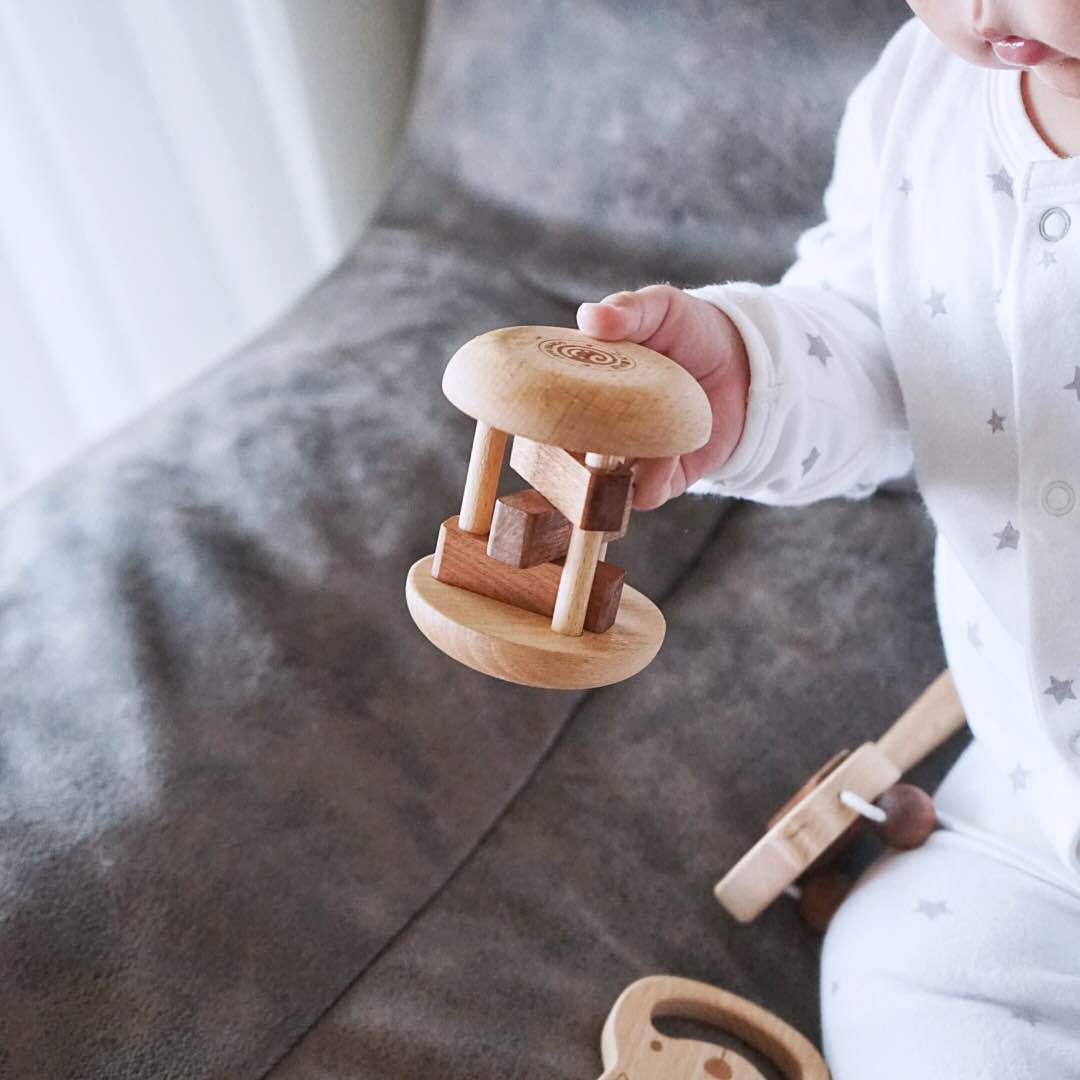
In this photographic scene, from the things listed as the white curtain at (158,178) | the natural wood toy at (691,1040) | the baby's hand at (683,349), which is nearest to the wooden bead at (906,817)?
the natural wood toy at (691,1040)

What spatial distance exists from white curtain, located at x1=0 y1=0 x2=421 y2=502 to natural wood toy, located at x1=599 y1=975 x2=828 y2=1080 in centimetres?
62

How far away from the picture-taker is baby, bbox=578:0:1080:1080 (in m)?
0.52

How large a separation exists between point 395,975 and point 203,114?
79 centimetres

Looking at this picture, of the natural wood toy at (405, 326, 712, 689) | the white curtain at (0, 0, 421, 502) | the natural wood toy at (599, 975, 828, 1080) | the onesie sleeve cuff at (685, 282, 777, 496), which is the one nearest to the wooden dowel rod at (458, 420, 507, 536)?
the natural wood toy at (405, 326, 712, 689)

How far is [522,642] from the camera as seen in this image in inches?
15.7

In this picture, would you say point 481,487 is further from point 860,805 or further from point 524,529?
point 860,805

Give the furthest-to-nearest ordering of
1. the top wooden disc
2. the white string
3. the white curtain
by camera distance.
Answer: the white curtain < the white string < the top wooden disc

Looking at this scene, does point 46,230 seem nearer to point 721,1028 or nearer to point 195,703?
point 195,703

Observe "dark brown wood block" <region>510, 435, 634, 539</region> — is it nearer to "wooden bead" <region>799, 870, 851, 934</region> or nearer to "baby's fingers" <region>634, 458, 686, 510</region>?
"baby's fingers" <region>634, 458, 686, 510</region>

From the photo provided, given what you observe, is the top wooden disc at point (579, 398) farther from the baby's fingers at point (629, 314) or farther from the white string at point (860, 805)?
the white string at point (860, 805)

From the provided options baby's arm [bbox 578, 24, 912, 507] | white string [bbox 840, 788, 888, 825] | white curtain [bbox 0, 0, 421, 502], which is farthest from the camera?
white curtain [bbox 0, 0, 421, 502]

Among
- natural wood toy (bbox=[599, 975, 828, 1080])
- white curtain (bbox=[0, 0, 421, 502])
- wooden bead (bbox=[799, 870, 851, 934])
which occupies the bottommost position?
wooden bead (bbox=[799, 870, 851, 934])

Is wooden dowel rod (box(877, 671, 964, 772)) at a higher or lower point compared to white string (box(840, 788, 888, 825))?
lower

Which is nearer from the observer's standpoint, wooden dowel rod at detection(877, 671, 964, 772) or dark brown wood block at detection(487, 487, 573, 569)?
dark brown wood block at detection(487, 487, 573, 569)
